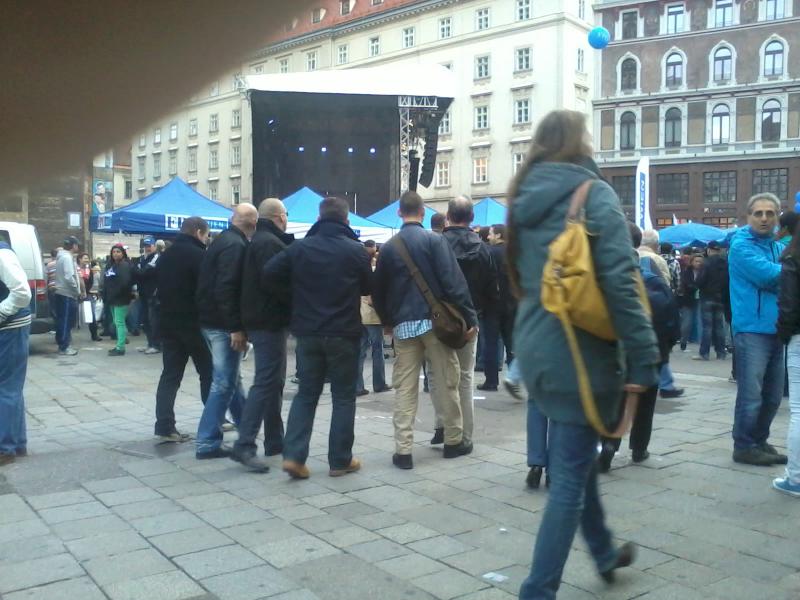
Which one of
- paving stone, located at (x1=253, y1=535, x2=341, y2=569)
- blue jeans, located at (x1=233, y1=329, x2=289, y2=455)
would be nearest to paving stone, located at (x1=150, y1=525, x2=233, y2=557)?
paving stone, located at (x1=253, y1=535, x2=341, y2=569)

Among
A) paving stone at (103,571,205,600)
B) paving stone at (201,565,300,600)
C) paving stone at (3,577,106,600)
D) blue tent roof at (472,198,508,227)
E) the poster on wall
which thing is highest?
blue tent roof at (472,198,508,227)

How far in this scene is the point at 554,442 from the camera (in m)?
2.94

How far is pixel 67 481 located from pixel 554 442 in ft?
11.2

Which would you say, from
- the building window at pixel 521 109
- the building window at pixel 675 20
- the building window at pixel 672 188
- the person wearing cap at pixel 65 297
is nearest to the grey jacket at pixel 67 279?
the person wearing cap at pixel 65 297

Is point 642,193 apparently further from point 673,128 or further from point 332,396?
point 673,128

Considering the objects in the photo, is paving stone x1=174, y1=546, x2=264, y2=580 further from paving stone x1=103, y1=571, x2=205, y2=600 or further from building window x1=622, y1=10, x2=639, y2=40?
building window x1=622, y1=10, x2=639, y2=40

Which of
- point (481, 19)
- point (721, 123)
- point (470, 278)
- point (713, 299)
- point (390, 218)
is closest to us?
point (481, 19)

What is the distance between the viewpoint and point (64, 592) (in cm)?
326

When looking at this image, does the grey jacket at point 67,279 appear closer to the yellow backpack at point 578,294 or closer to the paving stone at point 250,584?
the paving stone at point 250,584

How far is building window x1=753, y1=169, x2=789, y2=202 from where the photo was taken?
44.1 m

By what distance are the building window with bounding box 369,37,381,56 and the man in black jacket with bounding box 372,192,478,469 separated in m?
3.87

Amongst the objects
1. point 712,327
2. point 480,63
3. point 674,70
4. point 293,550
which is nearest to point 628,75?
point 674,70

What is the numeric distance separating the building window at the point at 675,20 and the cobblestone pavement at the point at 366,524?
41.1 meters

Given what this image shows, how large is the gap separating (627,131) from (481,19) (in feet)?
163
